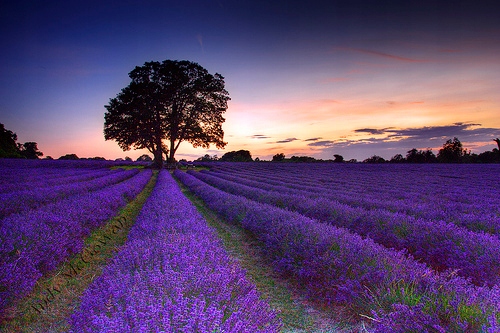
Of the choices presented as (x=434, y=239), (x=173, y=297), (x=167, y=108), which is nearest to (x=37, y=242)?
(x=173, y=297)

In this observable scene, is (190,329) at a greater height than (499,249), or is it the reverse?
(190,329)

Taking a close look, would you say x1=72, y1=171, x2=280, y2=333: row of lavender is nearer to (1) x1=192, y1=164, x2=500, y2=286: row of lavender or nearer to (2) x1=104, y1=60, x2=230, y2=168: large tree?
(1) x1=192, y1=164, x2=500, y2=286: row of lavender

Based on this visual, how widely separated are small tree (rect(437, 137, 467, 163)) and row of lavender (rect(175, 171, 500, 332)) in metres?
52.1

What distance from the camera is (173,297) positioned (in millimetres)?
1791

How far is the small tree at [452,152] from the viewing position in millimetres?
45719

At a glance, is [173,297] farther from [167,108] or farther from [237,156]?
[237,156]

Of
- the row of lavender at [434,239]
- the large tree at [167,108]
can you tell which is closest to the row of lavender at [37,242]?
the row of lavender at [434,239]

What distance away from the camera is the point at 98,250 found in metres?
4.94

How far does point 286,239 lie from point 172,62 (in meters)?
31.2

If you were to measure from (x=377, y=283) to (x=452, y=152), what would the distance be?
187 ft

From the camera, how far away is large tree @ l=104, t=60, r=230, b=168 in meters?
29.5

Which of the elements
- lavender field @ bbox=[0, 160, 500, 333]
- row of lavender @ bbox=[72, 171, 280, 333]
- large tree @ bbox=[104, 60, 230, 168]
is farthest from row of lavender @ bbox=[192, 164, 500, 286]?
large tree @ bbox=[104, 60, 230, 168]

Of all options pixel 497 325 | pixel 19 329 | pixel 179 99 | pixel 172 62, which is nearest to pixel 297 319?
pixel 497 325

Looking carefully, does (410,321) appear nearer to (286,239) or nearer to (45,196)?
(286,239)
